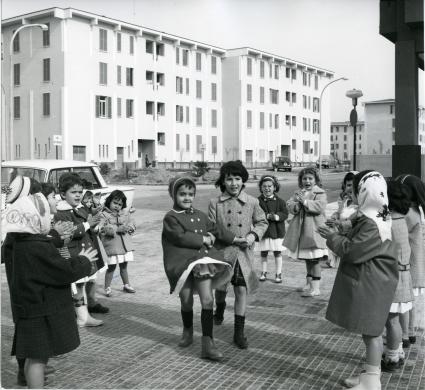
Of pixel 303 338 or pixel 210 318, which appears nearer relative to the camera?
pixel 210 318

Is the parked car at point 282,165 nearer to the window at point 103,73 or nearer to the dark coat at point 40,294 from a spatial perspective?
the window at point 103,73

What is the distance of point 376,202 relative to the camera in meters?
4.19

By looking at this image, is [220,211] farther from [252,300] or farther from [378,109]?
[378,109]

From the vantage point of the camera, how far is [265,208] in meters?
8.06

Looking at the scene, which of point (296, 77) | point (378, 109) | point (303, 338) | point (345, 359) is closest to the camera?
point (345, 359)

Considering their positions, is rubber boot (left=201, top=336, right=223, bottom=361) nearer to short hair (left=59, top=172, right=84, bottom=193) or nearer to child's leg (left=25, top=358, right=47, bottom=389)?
child's leg (left=25, top=358, right=47, bottom=389)

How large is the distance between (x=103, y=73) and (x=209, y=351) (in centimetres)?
4342

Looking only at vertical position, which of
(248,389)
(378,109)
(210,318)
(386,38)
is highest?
(378,109)

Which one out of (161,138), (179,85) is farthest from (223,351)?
(179,85)

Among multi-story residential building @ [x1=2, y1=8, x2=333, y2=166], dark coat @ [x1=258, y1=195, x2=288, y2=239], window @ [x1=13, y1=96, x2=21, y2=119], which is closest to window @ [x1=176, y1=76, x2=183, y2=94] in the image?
multi-story residential building @ [x1=2, y1=8, x2=333, y2=166]

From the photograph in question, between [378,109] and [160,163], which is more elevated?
[378,109]

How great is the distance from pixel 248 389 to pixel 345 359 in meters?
1.06

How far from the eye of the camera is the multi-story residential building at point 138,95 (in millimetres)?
43594

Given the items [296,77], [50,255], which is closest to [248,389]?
[50,255]
